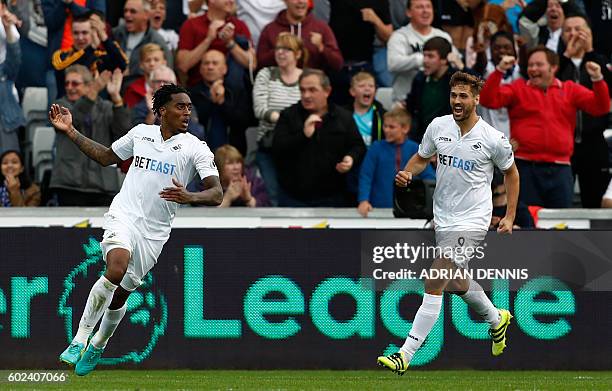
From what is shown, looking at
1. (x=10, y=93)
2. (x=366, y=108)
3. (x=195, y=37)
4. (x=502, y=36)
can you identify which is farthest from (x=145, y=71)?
(x=502, y=36)

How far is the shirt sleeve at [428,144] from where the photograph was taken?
10.9 m

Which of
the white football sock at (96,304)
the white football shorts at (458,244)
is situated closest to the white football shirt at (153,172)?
the white football sock at (96,304)

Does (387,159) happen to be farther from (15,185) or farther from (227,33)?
(15,185)

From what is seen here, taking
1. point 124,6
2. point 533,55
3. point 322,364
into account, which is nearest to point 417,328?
point 322,364

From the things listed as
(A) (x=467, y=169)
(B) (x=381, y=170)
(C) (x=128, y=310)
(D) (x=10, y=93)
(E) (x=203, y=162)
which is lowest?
(C) (x=128, y=310)

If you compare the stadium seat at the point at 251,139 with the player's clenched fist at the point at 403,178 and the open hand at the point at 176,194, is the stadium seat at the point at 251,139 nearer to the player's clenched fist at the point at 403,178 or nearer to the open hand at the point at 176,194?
the player's clenched fist at the point at 403,178

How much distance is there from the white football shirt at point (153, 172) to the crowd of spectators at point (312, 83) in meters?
3.59

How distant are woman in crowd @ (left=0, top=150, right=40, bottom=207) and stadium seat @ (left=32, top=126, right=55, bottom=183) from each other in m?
0.55

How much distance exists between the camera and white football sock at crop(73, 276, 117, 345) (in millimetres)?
9820

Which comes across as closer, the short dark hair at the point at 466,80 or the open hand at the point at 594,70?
the short dark hair at the point at 466,80

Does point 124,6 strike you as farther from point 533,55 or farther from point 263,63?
point 533,55

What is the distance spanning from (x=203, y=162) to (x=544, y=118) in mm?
5209

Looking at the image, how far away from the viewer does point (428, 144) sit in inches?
431

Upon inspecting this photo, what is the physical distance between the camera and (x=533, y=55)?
13.8m
